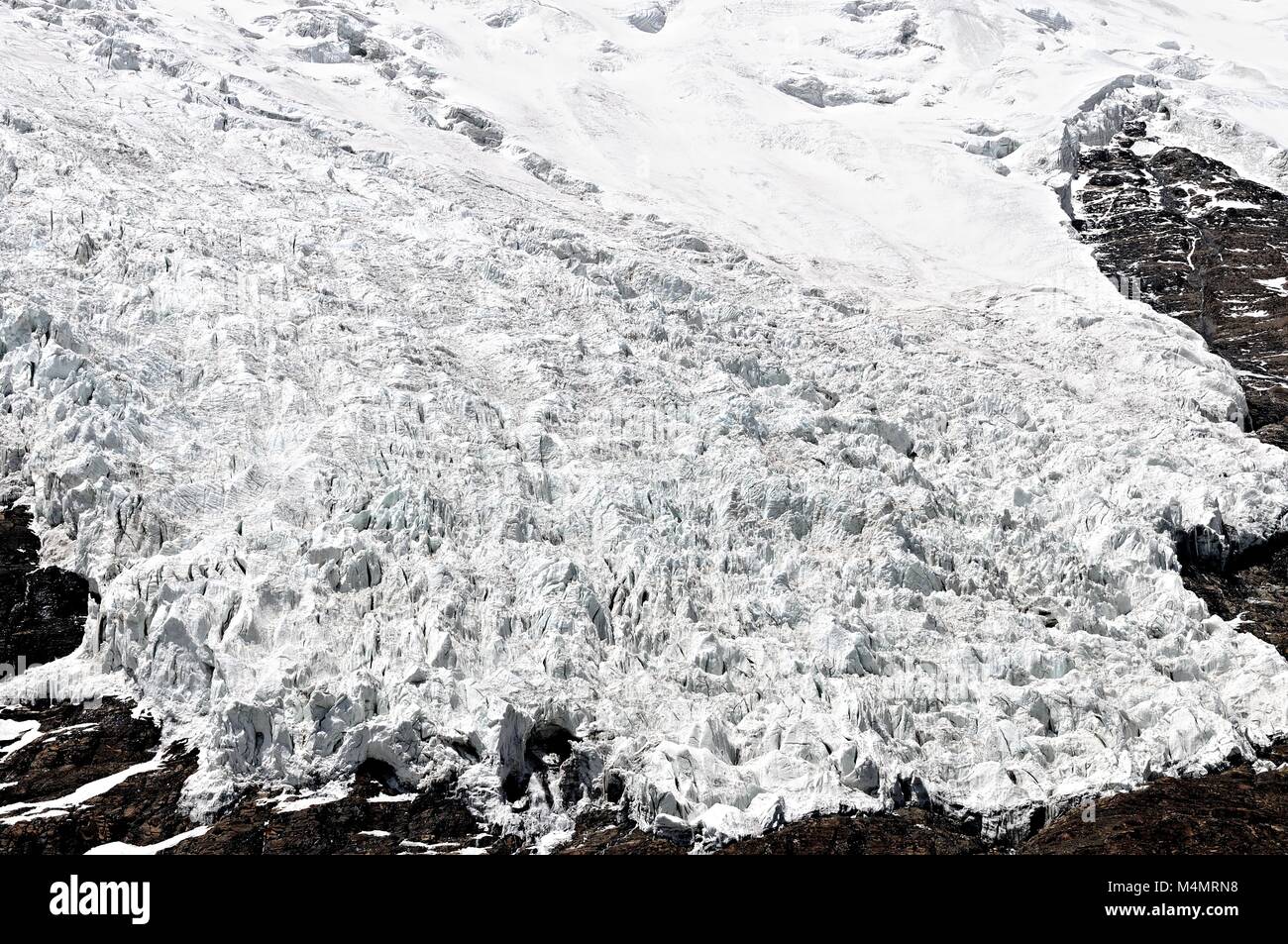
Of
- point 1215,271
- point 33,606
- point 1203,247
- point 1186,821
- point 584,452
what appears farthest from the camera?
point 1203,247

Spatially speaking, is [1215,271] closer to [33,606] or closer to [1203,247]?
[1203,247]

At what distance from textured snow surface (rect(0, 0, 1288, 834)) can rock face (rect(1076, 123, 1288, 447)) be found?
3.29 m

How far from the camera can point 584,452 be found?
33125 mm

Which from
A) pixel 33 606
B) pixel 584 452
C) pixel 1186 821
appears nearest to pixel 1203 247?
pixel 584 452

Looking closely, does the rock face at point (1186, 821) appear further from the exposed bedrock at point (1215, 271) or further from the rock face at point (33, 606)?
the rock face at point (33, 606)

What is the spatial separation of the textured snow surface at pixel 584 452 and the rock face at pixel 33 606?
2.24 feet

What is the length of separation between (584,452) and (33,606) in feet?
50.3

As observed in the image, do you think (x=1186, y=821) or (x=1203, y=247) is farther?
(x=1203, y=247)

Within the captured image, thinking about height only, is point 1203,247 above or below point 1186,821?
above

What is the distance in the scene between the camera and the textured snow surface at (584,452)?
24859 mm

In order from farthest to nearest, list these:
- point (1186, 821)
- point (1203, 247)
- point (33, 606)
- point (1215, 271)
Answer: point (1203, 247), point (1215, 271), point (33, 606), point (1186, 821)

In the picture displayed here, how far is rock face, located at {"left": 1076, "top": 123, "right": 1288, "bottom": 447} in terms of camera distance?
150 feet

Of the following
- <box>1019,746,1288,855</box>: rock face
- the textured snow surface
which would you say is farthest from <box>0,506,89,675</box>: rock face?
<box>1019,746,1288,855</box>: rock face

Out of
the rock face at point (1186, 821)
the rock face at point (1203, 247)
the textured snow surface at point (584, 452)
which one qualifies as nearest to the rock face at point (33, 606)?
the textured snow surface at point (584, 452)
